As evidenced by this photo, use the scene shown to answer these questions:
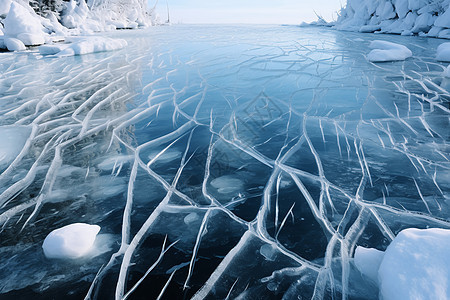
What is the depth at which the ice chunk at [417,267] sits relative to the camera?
3.06ft

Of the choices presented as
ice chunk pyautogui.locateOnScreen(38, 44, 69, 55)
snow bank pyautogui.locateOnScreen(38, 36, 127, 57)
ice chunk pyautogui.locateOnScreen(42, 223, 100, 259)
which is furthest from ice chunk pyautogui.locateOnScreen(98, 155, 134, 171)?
ice chunk pyautogui.locateOnScreen(38, 44, 69, 55)

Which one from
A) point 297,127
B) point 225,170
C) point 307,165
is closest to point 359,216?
point 307,165

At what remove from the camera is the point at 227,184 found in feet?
6.52

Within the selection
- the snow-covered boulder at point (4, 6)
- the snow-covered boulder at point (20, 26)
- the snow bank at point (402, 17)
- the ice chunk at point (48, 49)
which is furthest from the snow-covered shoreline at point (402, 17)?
the snow-covered boulder at point (4, 6)

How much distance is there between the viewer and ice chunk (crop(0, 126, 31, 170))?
2.40m

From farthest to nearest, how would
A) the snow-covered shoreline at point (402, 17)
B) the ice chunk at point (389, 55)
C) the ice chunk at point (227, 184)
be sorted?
1. the snow-covered shoreline at point (402, 17)
2. the ice chunk at point (389, 55)
3. the ice chunk at point (227, 184)

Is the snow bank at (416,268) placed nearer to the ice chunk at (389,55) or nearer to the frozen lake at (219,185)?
the frozen lake at (219,185)

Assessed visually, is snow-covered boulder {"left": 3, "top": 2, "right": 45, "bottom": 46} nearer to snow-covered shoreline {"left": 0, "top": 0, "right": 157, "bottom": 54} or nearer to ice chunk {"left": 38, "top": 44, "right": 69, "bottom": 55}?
snow-covered shoreline {"left": 0, "top": 0, "right": 157, "bottom": 54}

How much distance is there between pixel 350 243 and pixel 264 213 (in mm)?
511

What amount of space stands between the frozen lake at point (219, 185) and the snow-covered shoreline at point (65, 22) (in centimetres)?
741

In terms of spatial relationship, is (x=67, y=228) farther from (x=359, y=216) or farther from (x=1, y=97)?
(x=1, y=97)

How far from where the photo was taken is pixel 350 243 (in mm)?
1426

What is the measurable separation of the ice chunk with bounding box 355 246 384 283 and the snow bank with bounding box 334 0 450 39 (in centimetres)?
1454

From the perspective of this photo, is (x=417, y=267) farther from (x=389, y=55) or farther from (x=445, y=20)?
(x=445, y=20)
